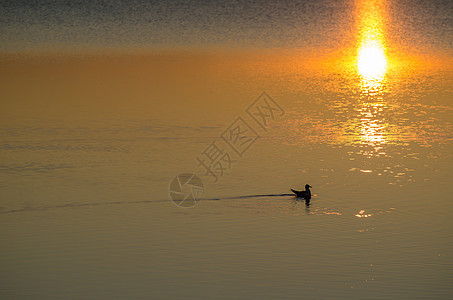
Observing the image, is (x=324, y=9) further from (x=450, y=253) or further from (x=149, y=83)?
(x=450, y=253)

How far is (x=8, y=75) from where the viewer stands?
37469 millimetres

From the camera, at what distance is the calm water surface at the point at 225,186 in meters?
13.6

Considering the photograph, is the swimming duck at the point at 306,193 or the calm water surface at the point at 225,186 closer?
the calm water surface at the point at 225,186

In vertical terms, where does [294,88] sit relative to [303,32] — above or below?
below

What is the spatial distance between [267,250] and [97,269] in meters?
3.32

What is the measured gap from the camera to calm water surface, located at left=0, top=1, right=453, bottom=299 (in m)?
13.6

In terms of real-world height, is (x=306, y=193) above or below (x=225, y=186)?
below

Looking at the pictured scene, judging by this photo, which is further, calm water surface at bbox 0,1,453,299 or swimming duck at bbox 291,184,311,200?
swimming duck at bbox 291,184,311,200

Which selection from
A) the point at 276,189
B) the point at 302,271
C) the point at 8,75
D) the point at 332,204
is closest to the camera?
the point at 302,271

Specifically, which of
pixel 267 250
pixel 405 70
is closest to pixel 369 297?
pixel 267 250

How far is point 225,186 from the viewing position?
19.7 metres

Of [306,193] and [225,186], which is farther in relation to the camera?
[225,186]

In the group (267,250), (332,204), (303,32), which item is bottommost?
(267,250)

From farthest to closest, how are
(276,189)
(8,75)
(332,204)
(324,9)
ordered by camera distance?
1. (324,9)
2. (8,75)
3. (276,189)
4. (332,204)
